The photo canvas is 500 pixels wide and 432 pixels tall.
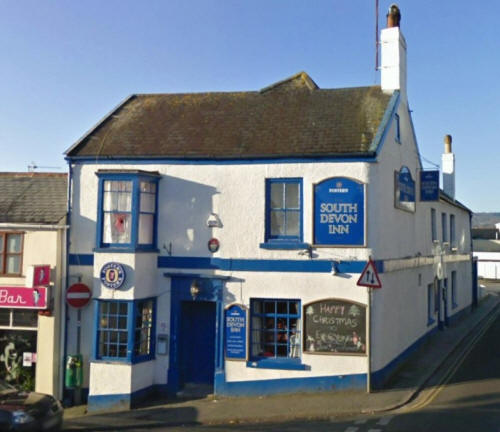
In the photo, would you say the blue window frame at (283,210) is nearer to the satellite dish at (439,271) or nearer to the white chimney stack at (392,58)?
the white chimney stack at (392,58)

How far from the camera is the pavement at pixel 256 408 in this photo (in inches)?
498

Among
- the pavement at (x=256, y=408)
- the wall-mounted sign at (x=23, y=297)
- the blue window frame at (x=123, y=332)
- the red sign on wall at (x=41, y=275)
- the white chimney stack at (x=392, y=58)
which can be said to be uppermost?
the white chimney stack at (x=392, y=58)

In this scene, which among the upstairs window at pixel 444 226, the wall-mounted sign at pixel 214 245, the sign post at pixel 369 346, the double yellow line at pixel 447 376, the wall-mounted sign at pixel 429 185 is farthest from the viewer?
the upstairs window at pixel 444 226

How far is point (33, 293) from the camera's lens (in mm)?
15297

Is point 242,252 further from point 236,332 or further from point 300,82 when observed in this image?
point 300,82

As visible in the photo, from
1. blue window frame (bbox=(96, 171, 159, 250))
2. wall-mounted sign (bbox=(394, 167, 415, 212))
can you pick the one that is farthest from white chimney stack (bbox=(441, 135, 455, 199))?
blue window frame (bbox=(96, 171, 159, 250))

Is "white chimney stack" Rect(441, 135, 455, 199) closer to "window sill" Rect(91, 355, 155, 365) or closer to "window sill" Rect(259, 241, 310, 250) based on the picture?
"window sill" Rect(259, 241, 310, 250)

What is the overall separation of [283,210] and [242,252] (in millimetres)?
1530

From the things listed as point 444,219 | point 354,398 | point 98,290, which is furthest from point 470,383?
point 444,219

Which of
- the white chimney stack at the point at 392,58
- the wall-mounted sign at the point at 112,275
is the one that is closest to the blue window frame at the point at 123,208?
the wall-mounted sign at the point at 112,275

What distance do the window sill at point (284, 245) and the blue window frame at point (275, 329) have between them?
135cm

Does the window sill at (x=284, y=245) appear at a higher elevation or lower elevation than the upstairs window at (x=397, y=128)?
lower

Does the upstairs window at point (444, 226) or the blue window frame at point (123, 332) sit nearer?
the blue window frame at point (123, 332)

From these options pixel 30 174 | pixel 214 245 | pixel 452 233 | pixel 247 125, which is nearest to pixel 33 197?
pixel 30 174
